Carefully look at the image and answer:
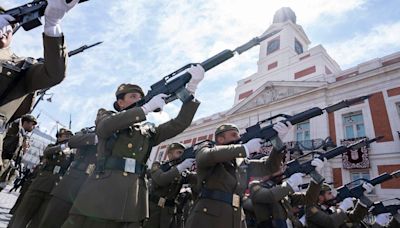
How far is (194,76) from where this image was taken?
3674 mm

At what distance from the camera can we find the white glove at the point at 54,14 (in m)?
1.98

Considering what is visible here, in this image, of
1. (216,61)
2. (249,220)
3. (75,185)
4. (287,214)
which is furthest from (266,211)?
(75,185)

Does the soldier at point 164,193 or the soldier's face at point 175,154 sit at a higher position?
the soldier's face at point 175,154

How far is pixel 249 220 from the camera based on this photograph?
6.11m

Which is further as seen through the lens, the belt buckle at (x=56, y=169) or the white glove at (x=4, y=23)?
the belt buckle at (x=56, y=169)

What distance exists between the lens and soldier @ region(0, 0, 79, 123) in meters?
1.99

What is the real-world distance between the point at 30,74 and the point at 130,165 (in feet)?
3.96

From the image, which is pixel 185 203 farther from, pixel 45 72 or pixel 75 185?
pixel 45 72

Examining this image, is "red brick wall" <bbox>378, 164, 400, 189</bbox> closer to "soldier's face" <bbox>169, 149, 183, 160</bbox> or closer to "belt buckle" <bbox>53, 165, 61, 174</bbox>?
"soldier's face" <bbox>169, 149, 183, 160</bbox>

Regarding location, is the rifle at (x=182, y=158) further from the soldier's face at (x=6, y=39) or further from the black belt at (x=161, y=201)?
A: the soldier's face at (x=6, y=39)

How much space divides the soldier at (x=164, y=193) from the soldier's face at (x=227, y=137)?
994 millimetres

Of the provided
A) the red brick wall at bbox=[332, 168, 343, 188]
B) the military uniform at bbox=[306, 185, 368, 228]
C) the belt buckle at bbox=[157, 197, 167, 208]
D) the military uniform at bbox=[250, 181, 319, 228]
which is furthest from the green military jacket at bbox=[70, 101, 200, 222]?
the red brick wall at bbox=[332, 168, 343, 188]

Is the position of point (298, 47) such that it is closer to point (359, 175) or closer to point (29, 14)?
point (359, 175)

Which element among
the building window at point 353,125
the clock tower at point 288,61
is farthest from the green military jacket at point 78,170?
the clock tower at point 288,61
